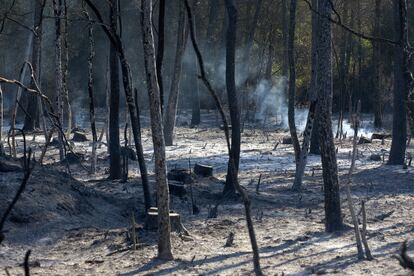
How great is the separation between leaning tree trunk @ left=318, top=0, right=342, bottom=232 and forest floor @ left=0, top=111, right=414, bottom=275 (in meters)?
0.30

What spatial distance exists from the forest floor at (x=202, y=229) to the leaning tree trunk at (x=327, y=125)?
0.30 metres

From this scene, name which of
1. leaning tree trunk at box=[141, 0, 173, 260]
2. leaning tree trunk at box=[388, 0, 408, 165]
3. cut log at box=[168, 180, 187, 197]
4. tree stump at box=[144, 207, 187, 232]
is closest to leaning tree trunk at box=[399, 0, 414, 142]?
leaning tree trunk at box=[141, 0, 173, 260]

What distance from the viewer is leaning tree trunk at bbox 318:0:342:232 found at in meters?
10.6

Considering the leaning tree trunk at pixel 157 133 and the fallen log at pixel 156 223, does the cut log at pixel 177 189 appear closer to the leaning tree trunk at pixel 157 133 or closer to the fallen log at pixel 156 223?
the fallen log at pixel 156 223

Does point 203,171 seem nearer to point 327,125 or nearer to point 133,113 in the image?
point 133,113

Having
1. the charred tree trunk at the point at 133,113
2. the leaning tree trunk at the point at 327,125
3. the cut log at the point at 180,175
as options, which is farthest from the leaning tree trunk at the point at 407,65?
the cut log at the point at 180,175

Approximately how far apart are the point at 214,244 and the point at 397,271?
2.55 metres

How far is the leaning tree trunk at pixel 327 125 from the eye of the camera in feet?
34.7

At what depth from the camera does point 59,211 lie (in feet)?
36.8

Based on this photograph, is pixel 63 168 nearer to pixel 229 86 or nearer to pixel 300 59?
pixel 229 86

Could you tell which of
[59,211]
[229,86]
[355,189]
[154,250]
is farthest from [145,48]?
[355,189]

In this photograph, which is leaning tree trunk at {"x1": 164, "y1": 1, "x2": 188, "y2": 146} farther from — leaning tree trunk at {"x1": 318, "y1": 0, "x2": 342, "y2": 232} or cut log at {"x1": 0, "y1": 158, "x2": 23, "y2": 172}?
leaning tree trunk at {"x1": 318, "y1": 0, "x2": 342, "y2": 232}

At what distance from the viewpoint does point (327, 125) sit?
10555 millimetres

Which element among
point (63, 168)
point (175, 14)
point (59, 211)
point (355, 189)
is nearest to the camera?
point (59, 211)
